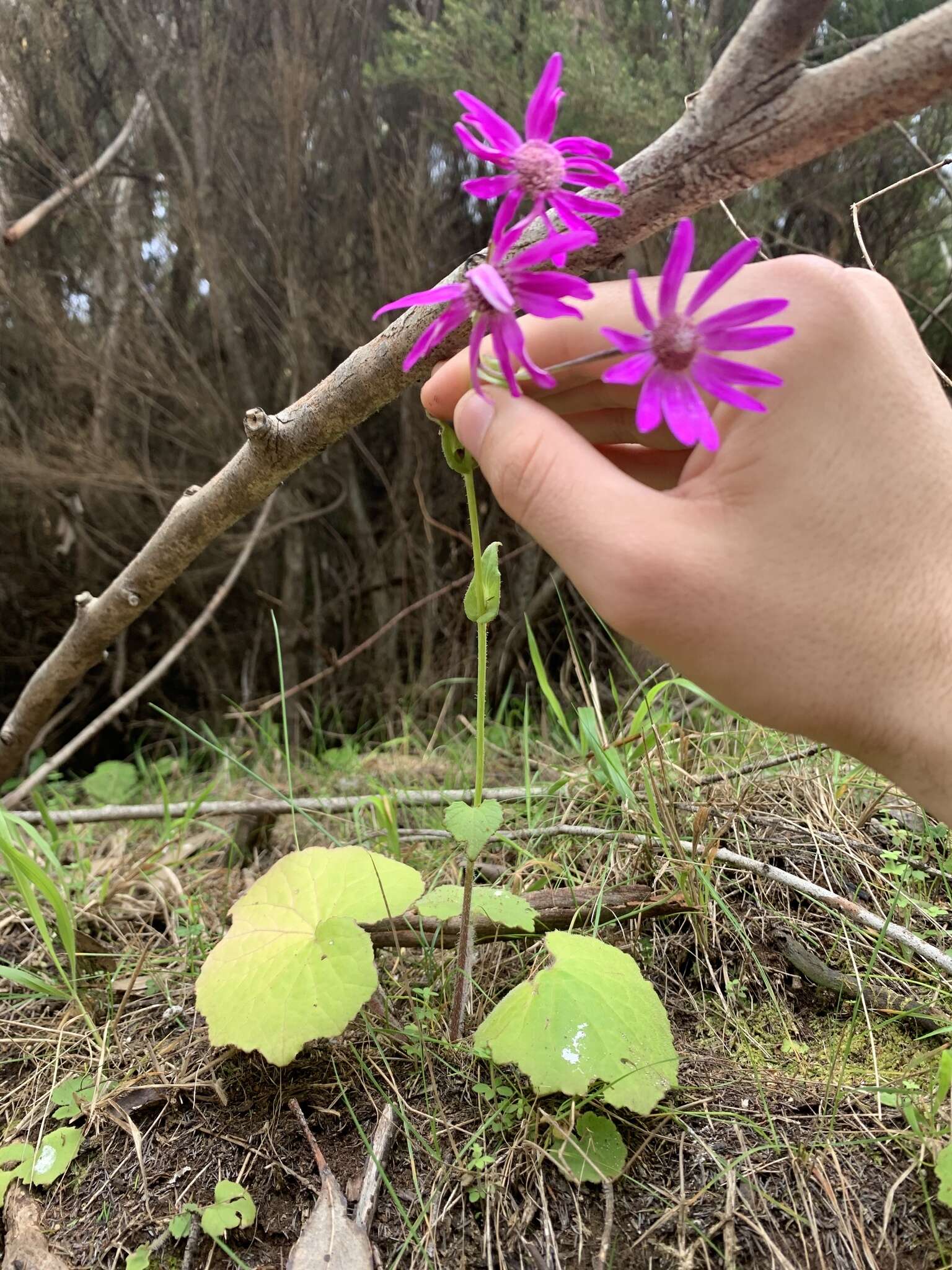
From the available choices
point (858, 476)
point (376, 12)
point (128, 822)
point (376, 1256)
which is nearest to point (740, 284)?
point (858, 476)

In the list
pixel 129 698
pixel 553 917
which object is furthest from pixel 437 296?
pixel 129 698

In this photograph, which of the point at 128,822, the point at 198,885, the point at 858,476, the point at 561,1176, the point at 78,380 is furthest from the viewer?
the point at 78,380

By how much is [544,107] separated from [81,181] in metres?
3.00

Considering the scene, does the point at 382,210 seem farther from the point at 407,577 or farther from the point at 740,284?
the point at 740,284

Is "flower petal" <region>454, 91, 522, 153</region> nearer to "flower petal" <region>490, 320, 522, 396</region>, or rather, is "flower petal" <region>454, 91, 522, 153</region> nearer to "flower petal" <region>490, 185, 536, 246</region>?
"flower petal" <region>490, 185, 536, 246</region>

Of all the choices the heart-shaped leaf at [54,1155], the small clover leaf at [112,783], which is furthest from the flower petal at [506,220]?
the small clover leaf at [112,783]

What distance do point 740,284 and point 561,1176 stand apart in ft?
3.52

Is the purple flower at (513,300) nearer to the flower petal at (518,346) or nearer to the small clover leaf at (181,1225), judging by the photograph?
the flower petal at (518,346)

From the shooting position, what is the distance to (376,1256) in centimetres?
94

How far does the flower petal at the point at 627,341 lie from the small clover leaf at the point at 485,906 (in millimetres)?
740

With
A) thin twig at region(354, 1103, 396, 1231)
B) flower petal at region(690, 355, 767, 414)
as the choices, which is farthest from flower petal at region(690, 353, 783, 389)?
thin twig at region(354, 1103, 396, 1231)

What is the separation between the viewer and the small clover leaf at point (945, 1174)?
0.88 metres

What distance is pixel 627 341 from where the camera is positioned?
75 centimetres

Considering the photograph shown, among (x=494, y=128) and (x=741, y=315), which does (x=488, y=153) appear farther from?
(x=741, y=315)
